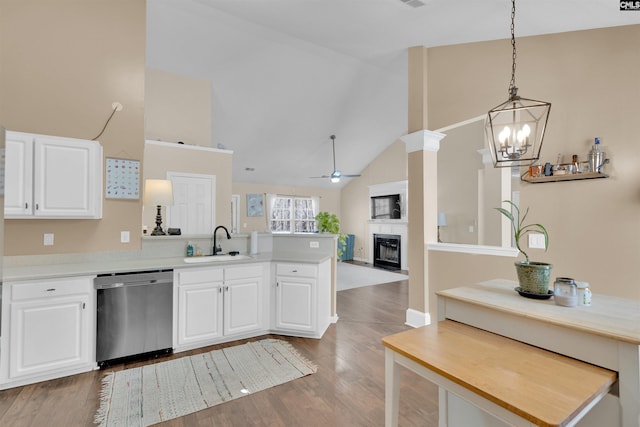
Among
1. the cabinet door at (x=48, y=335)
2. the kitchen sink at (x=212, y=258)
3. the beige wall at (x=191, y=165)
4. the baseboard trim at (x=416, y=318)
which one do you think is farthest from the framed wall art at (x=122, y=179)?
the baseboard trim at (x=416, y=318)

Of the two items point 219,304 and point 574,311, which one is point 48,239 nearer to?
point 219,304

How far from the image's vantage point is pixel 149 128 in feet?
15.8

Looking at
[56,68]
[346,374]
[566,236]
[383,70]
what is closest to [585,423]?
[346,374]

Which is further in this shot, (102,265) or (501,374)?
(102,265)

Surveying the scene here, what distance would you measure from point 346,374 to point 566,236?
237cm

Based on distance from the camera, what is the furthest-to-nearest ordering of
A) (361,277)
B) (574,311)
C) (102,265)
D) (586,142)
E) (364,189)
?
(364,189)
(361,277)
(102,265)
(586,142)
(574,311)

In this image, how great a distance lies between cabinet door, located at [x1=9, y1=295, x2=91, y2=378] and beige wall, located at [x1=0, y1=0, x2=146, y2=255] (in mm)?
811

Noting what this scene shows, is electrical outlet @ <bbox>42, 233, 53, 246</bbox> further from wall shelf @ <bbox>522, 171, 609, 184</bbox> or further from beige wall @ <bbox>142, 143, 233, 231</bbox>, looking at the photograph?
wall shelf @ <bbox>522, 171, 609, 184</bbox>

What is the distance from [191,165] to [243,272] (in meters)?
2.85

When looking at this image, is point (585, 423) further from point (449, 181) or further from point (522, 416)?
point (449, 181)

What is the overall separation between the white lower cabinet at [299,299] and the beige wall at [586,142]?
5.92 ft

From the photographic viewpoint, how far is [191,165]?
512cm

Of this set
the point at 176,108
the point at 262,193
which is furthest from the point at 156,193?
the point at 262,193

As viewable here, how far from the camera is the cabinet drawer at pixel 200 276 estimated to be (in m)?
2.86
